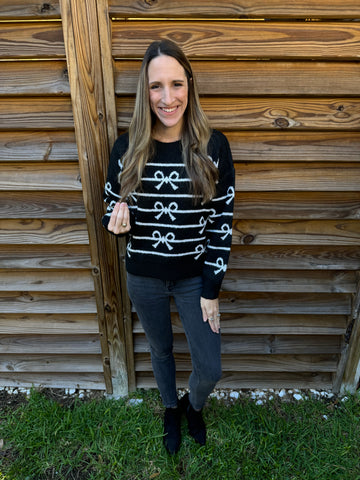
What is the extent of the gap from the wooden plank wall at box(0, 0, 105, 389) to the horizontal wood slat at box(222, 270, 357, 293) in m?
0.92

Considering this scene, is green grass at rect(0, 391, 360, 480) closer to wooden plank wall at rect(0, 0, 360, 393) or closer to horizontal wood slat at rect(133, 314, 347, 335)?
wooden plank wall at rect(0, 0, 360, 393)

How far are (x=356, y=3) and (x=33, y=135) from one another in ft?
5.49

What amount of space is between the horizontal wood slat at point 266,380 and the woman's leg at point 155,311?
569 millimetres

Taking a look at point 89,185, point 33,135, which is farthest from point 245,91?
point 33,135

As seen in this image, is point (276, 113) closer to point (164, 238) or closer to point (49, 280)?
point (164, 238)

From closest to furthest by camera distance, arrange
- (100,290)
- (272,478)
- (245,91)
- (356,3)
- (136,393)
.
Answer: (356,3) → (245,91) → (272,478) → (100,290) → (136,393)

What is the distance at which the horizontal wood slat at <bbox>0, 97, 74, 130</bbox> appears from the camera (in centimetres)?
169

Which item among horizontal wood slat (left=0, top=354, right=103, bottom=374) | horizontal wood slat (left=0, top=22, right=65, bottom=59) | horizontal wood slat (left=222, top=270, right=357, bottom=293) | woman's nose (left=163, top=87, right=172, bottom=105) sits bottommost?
horizontal wood slat (left=0, top=354, right=103, bottom=374)

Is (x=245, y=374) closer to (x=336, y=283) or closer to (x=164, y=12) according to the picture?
(x=336, y=283)

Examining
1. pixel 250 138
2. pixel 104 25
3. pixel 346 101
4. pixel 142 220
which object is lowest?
pixel 142 220

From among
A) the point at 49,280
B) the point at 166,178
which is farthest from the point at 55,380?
the point at 166,178

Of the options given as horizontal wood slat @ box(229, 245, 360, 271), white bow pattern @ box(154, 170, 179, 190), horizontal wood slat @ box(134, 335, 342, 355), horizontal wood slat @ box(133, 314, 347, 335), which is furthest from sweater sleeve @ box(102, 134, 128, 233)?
horizontal wood slat @ box(134, 335, 342, 355)

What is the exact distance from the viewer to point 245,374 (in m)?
2.43

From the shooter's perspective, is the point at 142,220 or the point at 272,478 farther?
the point at 272,478
